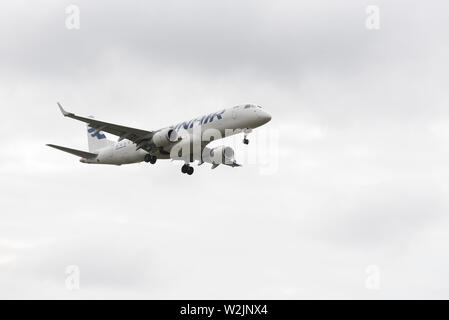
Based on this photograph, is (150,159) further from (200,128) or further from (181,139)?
(200,128)

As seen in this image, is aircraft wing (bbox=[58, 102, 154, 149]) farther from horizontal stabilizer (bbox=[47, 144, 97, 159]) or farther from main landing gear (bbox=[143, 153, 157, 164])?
horizontal stabilizer (bbox=[47, 144, 97, 159])

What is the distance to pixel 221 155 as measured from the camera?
227 feet

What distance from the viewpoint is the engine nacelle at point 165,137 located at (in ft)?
202

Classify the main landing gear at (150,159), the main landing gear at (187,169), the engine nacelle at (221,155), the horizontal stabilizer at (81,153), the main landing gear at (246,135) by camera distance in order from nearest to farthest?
the main landing gear at (246,135)
the main landing gear at (150,159)
the main landing gear at (187,169)
the horizontal stabilizer at (81,153)
the engine nacelle at (221,155)

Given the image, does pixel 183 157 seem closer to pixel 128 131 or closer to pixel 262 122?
pixel 128 131

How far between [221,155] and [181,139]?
7358 millimetres

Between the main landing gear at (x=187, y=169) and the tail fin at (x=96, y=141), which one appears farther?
the tail fin at (x=96, y=141)

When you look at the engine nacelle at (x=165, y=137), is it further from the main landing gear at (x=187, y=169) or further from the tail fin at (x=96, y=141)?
the tail fin at (x=96, y=141)

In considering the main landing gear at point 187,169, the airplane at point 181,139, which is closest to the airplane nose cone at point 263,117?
the airplane at point 181,139

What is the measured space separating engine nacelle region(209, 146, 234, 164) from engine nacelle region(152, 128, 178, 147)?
775 centimetres

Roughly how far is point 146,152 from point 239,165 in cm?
1100

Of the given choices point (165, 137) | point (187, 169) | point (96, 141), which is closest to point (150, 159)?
point (165, 137)

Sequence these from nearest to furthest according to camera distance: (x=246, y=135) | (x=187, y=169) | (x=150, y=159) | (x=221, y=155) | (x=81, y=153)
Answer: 1. (x=246, y=135)
2. (x=150, y=159)
3. (x=187, y=169)
4. (x=221, y=155)
5. (x=81, y=153)

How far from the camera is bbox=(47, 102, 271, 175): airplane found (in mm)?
58562
